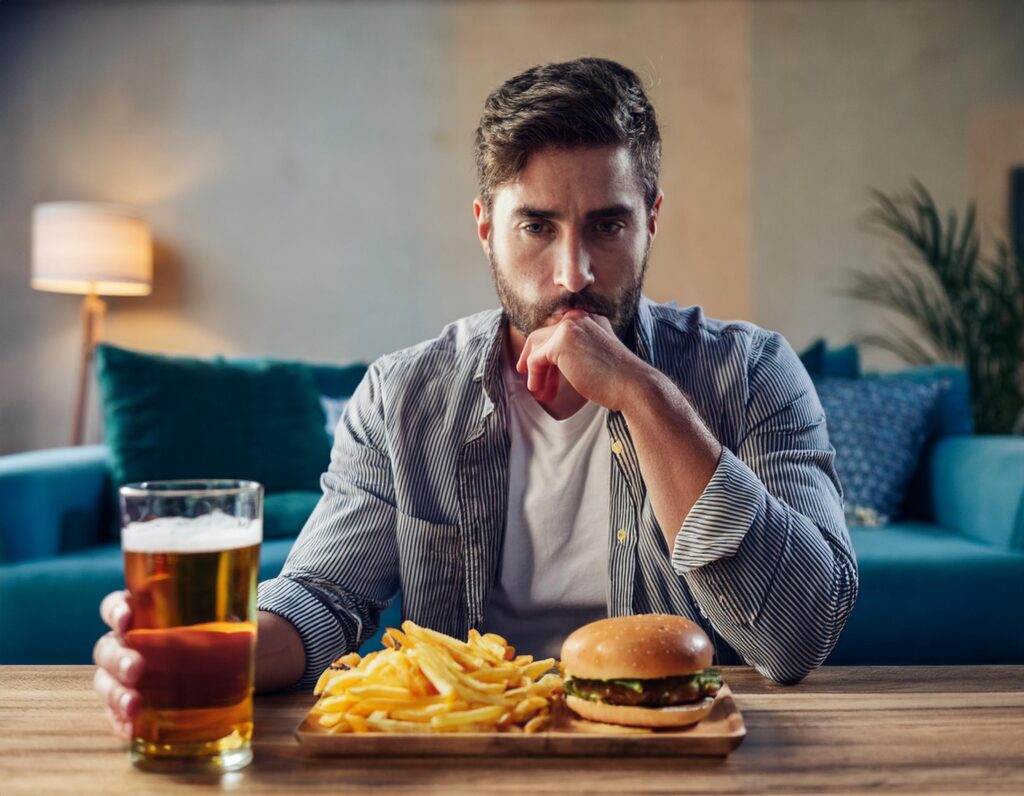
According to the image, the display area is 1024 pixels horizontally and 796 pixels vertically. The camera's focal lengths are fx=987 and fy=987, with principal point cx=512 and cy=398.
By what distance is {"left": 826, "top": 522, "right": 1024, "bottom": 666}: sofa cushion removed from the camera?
2.22 m

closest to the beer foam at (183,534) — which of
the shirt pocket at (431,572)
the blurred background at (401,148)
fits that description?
the shirt pocket at (431,572)

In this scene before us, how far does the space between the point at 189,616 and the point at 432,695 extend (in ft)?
0.64

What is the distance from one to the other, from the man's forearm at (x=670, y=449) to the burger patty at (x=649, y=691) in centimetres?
34

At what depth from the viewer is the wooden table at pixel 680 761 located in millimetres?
657

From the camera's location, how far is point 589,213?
1.32 m

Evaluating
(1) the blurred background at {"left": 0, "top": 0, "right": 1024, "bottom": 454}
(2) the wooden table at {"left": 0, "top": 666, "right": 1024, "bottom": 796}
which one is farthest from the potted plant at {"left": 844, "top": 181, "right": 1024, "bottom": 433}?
(2) the wooden table at {"left": 0, "top": 666, "right": 1024, "bottom": 796}

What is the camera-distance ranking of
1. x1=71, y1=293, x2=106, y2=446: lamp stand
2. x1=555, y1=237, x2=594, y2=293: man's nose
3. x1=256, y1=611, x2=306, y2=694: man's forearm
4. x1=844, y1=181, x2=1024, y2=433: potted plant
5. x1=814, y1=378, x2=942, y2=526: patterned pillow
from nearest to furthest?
x1=256, y1=611, x2=306, y2=694: man's forearm → x1=555, y1=237, x2=594, y2=293: man's nose → x1=814, y1=378, x2=942, y2=526: patterned pillow → x1=844, y1=181, x2=1024, y2=433: potted plant → x1=71, y1=293, x2=106, y2=446: lamp stand

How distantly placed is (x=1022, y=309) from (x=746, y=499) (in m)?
3.06

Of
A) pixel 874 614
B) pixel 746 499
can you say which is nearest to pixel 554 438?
pixel 746 499

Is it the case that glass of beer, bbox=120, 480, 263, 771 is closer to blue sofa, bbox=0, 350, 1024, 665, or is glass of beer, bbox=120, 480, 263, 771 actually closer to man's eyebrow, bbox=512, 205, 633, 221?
man's eyebrow, bbox=512, 205, 633, 221

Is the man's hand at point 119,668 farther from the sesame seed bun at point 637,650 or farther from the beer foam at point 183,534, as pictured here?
the sesame seed bun at point 637,650

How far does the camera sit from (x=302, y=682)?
1049 millimetres

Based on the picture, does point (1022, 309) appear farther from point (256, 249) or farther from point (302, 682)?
point (302, 682)

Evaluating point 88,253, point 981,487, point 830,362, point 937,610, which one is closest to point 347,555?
point 937,610
